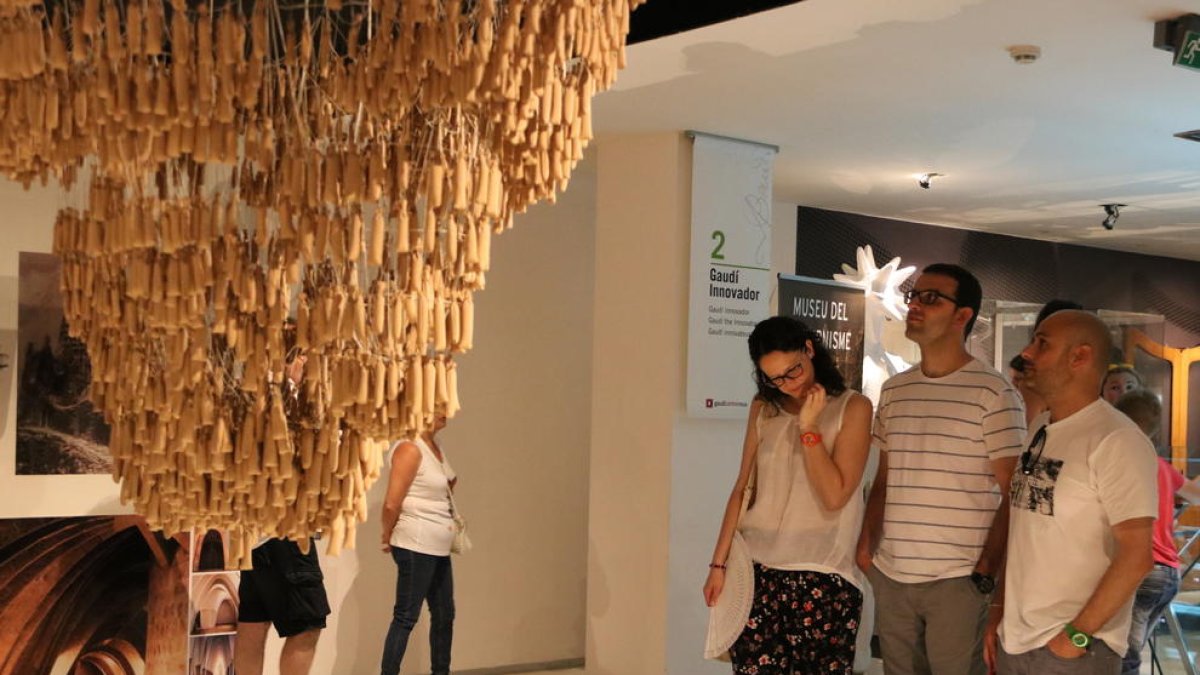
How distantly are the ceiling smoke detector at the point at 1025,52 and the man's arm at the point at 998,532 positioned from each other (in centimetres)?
170

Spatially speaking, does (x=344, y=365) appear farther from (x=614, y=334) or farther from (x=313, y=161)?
(x=614, y=334)

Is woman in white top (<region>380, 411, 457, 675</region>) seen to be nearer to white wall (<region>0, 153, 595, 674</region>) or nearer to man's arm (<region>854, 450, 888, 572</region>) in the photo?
white wall (<region>0, 153, 595, 674</region>)

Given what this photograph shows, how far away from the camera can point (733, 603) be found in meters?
4.01

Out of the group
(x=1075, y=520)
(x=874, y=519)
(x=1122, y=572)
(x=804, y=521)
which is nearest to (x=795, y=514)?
(x=804, y=521)

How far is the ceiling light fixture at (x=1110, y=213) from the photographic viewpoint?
→ 834 cm

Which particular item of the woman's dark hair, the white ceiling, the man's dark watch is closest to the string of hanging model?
the woman's dark hair

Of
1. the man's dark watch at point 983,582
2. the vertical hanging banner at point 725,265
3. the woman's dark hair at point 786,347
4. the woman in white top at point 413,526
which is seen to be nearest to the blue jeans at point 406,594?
the woman in white top at point 413,526

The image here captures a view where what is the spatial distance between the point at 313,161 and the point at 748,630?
2713 mm

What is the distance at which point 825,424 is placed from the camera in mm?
3967

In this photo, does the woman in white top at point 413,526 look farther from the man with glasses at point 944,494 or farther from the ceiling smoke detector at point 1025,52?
the ceiling smoke detector at point 1025,52

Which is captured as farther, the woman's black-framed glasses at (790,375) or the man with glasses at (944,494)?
the woman's black-framed glasses at (790,375)

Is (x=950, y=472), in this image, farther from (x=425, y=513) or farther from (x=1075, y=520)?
(x=425, y=513)

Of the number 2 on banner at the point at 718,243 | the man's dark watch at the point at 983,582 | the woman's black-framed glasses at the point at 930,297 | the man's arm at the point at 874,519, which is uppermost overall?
the number 2 on banner at the point at 718,243

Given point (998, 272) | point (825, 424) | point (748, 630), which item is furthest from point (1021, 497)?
point (998, 272)
